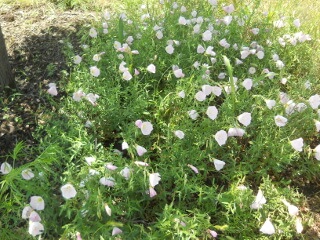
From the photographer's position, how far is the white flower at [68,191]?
1.76 m

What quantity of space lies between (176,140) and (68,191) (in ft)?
2.80

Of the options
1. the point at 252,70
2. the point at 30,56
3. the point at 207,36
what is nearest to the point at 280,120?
the point at 252,70

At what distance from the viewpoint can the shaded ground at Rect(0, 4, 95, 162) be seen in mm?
2854

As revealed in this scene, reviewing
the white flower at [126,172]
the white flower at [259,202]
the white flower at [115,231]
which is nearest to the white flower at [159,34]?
the white flower at [126,172]

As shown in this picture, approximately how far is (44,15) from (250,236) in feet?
10.7

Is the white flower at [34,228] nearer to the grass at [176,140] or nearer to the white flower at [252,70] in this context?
the grass at [176,140]

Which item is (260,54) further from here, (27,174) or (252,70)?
(27,174)

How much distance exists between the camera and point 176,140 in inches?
93.9

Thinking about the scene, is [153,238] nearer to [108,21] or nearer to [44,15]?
[108,21]

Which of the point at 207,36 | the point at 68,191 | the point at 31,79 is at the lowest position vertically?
the point at 31,79

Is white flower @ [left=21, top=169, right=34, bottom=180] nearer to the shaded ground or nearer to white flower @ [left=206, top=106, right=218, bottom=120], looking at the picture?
the shaded ground

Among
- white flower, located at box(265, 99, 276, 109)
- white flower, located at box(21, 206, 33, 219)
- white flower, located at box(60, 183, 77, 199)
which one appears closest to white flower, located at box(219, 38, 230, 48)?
white flower, located at box(265, 99, 276, 109)

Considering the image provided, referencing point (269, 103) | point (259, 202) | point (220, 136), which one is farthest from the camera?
point (269, 103)

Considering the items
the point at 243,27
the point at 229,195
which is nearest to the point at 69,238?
the point at 229,195
